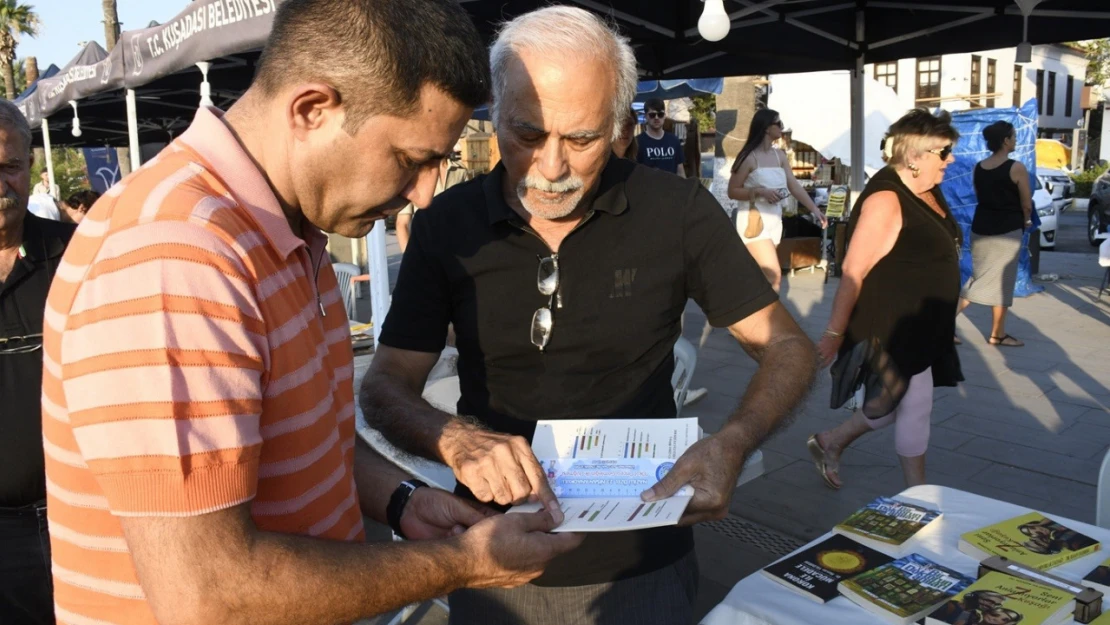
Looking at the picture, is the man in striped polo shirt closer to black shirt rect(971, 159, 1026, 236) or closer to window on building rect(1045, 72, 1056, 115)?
black shirt rect(971, 159, 1026, 236)

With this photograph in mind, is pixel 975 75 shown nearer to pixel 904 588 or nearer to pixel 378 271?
pixel 378 271

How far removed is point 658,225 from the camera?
1.93m

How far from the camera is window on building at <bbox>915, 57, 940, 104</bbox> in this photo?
38.5 m

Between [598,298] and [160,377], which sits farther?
[598,298]

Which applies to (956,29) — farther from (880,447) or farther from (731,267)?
(731,267)

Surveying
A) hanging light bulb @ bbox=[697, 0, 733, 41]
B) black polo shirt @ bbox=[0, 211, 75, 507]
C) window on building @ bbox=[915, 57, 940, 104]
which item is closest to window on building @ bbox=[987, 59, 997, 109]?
window on building @ bbox=[915, 57, 940, 104]

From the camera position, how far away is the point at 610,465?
1.66 metres

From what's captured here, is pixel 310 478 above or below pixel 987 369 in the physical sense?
above

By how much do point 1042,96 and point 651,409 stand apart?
54.5m

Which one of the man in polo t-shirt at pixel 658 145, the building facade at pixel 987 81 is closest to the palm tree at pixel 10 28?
the man in polo t-shirt at pixel 658 145

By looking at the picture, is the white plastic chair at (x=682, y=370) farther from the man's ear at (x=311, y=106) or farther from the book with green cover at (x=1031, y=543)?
the man's ear at (x=311, y=106)

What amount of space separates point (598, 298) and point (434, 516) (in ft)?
2.02

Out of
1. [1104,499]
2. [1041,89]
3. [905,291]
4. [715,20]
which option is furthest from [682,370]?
[1041,89]

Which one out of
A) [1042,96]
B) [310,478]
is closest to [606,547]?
[310,478]
